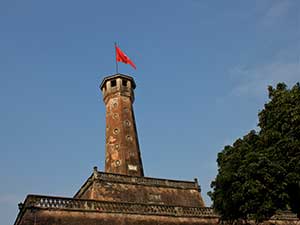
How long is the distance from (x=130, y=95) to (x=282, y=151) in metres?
19.0

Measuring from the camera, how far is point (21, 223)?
17750 mm

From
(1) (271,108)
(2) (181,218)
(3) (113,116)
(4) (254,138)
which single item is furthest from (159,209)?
(3) (113,116)

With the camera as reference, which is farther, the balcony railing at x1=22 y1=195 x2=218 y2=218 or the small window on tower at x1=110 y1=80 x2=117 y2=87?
the small window on tower at x1=110 y1=80 x2=117 y2=87

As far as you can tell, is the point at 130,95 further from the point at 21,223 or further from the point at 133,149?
the point at 21,223

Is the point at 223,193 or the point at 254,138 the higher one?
the point at 254,138

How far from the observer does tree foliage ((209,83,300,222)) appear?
1580 cm

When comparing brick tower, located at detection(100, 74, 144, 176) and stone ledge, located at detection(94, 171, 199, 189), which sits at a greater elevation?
brick tower, located at detection(100, 74, 144, 176)

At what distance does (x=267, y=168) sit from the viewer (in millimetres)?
16031

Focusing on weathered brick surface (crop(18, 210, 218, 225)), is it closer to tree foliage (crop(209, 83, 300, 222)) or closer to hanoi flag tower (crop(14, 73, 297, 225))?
hanoi flag tower (crop(14, 73, 297, 225))

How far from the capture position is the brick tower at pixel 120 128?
2944cm

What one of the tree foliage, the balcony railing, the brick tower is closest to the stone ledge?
the brick tower

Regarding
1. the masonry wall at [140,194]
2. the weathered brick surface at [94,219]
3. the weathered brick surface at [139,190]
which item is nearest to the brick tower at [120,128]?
the weathered brick surface at [139,190]

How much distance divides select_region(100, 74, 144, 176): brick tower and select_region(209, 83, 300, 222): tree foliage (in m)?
12.1

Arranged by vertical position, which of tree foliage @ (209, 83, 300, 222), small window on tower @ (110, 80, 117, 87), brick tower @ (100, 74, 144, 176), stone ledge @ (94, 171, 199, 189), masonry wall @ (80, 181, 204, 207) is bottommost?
tree foliage @ (209, 83, 300, 222)
